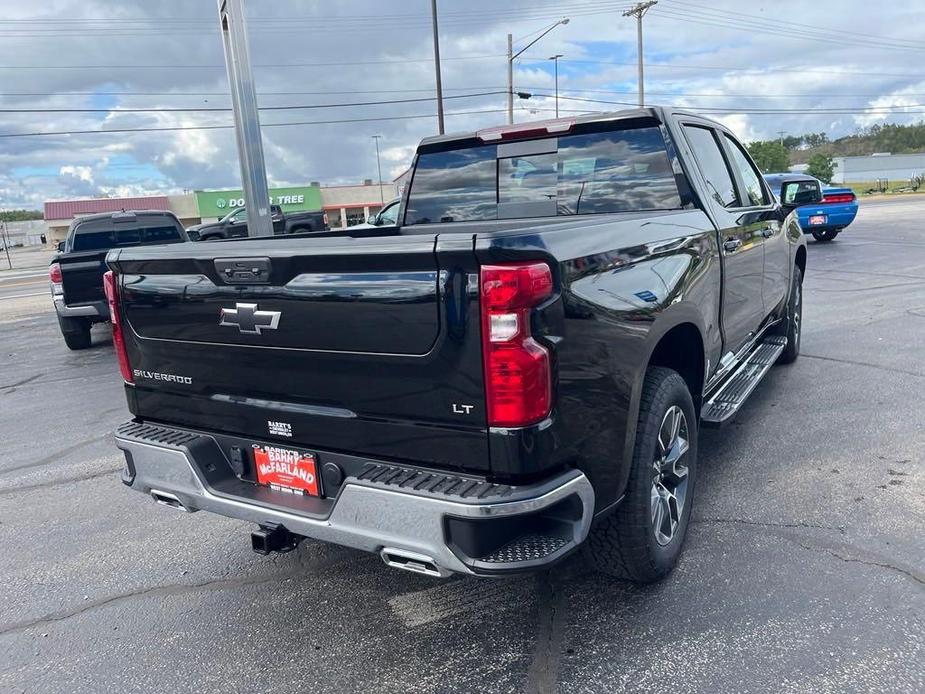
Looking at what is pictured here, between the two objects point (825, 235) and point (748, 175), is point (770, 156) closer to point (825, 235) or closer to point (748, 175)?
point (825, 235)

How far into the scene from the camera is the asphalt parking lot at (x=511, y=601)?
2.63m

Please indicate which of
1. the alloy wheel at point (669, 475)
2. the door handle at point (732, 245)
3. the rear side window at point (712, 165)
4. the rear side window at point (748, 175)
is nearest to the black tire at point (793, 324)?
the rear side window at point (748, 175)

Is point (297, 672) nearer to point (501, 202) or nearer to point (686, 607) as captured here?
point (686, 607)

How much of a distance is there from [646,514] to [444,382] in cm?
109

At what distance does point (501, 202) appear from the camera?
429 cm

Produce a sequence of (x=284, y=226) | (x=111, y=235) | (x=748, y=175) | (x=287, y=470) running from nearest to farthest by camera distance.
A: (x=287, y=470), (x=748, y=175), (x=111, y=235), (x=284, y=226)

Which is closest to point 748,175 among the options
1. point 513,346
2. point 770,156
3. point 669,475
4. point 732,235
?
point 732,235

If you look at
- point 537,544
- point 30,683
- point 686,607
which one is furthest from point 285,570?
point 686,607

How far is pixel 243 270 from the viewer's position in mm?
2648

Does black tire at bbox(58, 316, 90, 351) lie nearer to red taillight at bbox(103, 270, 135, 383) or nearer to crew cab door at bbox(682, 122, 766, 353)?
red taillight at bbox(103, 270, 135, 383)

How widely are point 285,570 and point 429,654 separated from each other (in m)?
1.05

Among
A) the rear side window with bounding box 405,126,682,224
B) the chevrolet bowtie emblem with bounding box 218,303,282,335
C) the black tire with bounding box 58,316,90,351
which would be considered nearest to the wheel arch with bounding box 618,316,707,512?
the rear side window with bounding box 405,126,682,224

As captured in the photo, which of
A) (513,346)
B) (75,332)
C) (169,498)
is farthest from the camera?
(75,332)

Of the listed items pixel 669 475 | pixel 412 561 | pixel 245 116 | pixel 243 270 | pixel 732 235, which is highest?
pixel 245 116
